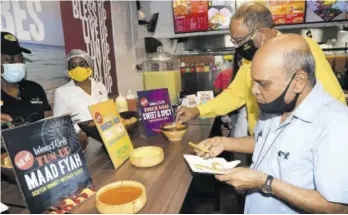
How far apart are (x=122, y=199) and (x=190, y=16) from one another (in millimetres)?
4320

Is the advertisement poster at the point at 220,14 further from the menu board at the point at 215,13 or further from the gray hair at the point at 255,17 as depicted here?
the gray hair at the point at 255,17

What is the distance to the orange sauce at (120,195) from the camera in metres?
0.97

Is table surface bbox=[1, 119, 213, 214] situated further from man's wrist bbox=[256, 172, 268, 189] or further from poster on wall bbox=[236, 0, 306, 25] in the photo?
poster on wall bbox=[236, 0, 306, 25]

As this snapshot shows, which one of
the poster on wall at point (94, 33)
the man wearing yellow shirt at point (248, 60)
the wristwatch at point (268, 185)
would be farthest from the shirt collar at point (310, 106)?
the poster on wall at point (94, 33)

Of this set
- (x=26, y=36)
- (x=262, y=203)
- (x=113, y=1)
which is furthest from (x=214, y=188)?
(x=113, y=1)

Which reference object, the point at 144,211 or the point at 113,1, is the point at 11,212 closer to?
the point at 144,211

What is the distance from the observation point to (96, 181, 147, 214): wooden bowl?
0.91 m

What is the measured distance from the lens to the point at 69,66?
2.37m

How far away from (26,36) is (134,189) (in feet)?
6.25

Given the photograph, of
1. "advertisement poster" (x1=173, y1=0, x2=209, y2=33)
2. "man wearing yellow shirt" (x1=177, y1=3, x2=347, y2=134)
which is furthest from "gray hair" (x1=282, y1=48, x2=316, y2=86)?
"advertisement poster" (x1=173, y1=0, x2=209, y2=33)

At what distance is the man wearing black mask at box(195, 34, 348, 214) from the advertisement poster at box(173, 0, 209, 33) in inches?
154

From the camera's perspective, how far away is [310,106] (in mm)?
1034

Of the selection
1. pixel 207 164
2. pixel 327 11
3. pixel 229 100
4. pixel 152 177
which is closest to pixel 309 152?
pixel 207 164

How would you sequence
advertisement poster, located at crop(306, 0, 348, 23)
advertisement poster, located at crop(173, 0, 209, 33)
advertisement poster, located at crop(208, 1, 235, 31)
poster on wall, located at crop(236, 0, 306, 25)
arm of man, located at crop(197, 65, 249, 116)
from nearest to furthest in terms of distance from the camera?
arm of man, located at crop(197, 65, 249, 116) → advertisement poster, located at crop(306, 0, 348, 23) → poster on wall, located at crop(236, 0, 306, 25) → advertisement poster, located at crop(208, 1, 235, 31) → advertisement poster, located at crop(173, 0, 209, 33)
